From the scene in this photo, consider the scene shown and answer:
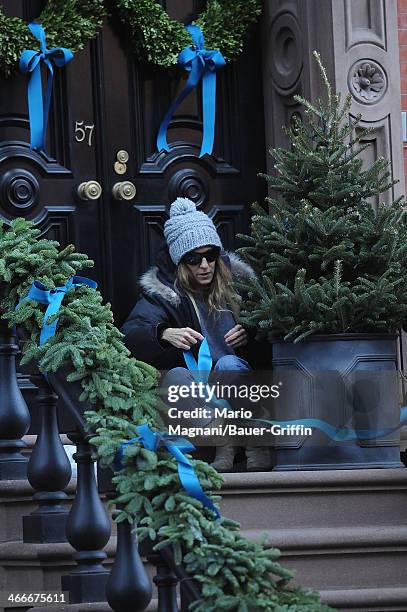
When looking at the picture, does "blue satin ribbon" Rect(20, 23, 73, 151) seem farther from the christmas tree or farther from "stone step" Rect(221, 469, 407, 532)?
"stone step" Rect(221, 469, 407, 532)

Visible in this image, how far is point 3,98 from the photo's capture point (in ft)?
20.3

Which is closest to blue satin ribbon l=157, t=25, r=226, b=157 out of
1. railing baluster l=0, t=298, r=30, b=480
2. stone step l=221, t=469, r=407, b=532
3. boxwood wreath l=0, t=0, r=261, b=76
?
boxwood wreath l=0, t=0, r=261, b=76

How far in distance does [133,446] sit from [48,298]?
0.76 metres

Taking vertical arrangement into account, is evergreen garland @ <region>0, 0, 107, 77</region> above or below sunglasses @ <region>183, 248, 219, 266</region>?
above

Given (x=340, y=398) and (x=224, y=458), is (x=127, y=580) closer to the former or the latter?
(x=224, y=458)

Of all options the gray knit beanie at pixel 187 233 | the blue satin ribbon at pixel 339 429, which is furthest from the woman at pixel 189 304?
the blue satin ribbon at pixel 339 429

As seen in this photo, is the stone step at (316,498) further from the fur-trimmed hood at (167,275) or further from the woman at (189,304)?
the fur-trimmed hood at (167,275)

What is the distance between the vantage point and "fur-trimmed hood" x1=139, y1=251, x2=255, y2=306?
580 centimetres

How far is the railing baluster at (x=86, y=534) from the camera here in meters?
3.93

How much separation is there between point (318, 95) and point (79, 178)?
3.92 ft

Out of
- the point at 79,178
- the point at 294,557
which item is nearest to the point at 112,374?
the point at 294,557

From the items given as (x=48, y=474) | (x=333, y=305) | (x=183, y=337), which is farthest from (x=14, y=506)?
(x=333, y=305)

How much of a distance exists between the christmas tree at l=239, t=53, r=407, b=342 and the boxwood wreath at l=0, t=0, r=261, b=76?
0.89 meters

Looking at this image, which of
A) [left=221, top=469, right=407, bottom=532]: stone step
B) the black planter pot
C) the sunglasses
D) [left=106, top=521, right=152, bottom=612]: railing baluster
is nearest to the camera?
[left=106, top=521, right=152, bottom=612]: railing baluster
